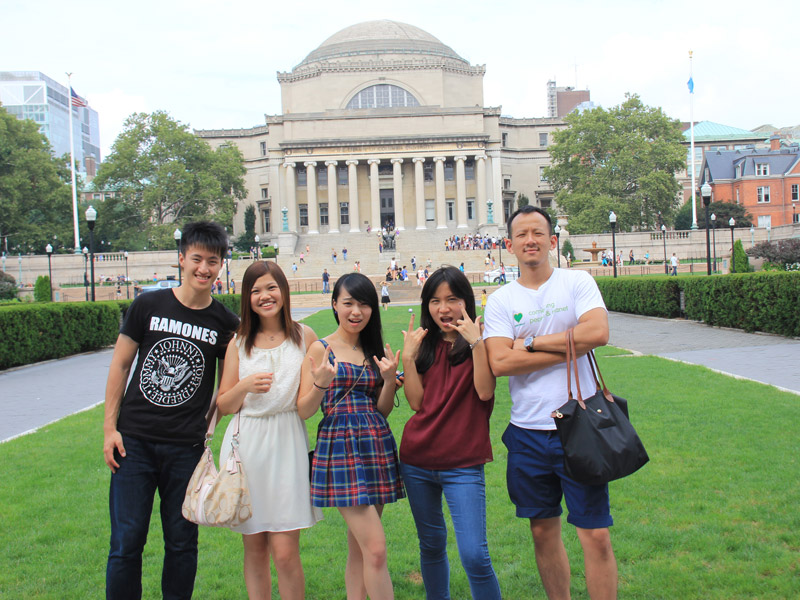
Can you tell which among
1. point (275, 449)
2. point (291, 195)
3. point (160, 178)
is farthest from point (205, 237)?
point (291, 195)

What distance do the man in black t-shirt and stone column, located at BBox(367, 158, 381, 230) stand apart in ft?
232

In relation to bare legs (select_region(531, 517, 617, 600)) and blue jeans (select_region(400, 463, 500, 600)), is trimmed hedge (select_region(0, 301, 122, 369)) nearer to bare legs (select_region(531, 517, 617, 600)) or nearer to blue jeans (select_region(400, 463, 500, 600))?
blue jeans (select_region(400, 463, 500, 600))

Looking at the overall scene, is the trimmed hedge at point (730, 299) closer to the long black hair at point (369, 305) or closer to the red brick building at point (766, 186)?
the long black hair at point (369, 305)

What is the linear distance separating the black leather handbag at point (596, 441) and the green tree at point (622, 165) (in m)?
61.6

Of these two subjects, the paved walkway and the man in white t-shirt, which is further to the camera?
the paved walkway

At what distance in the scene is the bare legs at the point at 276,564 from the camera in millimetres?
3979

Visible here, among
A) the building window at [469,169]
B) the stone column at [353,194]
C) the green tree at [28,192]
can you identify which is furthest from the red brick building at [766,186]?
the green tree at [28,192]

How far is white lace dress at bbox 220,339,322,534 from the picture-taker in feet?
13.1

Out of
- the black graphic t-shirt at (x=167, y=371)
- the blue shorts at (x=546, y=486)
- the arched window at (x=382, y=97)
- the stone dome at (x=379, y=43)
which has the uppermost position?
the stone dome at (x=379, y=43)

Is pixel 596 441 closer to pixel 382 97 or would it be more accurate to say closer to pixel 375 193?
pixel 375 193

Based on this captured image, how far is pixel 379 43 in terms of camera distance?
269 feet

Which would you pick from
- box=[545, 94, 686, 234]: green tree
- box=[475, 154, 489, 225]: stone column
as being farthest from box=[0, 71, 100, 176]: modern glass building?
box=[545, 94, 686, 234]: green tree

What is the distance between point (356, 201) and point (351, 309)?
231ft

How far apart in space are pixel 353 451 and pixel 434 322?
87cm
